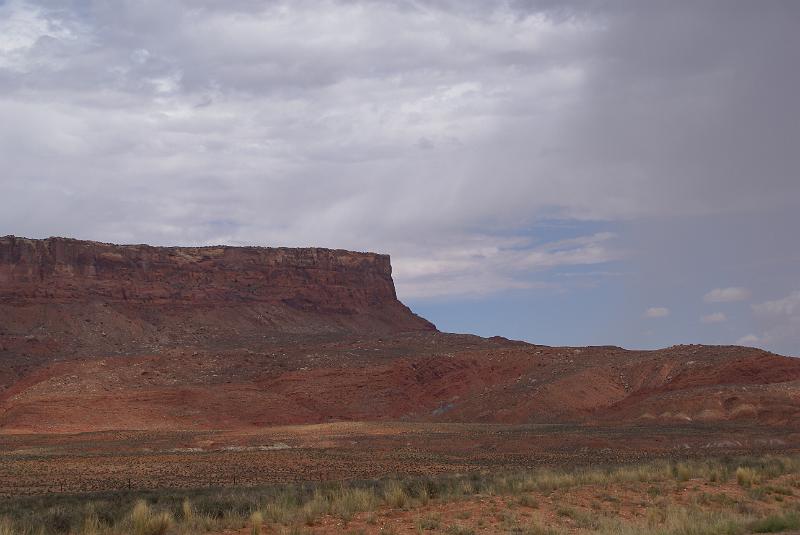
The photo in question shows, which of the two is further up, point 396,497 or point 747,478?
point 747,478

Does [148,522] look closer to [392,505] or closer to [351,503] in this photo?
[351,503]

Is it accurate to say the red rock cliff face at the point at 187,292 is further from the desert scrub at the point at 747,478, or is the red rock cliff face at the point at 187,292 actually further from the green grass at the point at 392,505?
the desert scrub at the point at 747,478

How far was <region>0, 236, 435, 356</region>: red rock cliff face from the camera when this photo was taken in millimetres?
85188

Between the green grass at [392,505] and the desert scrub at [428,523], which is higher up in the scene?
the green grass at [392,505]

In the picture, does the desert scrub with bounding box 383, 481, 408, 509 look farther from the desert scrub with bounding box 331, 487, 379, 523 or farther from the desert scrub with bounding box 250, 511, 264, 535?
the desert scrub with bounding box 250, 511, 264, 535

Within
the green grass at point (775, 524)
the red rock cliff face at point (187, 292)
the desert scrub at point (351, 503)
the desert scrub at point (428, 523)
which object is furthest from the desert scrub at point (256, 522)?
the red rock cliff face at point (187, 292)

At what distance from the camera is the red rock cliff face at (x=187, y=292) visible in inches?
3354

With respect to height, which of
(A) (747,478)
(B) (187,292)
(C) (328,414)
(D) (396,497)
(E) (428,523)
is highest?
(B) (187,292)

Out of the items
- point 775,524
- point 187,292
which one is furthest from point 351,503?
point 187,292

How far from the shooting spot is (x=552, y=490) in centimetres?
1859

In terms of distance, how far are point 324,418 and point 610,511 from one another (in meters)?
46.7

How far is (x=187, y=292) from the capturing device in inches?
3780

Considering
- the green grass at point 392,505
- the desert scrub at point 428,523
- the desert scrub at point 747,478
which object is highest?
the desert scrub at point 747,478

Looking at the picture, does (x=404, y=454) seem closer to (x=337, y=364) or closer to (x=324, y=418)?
(x=324, y=418)
